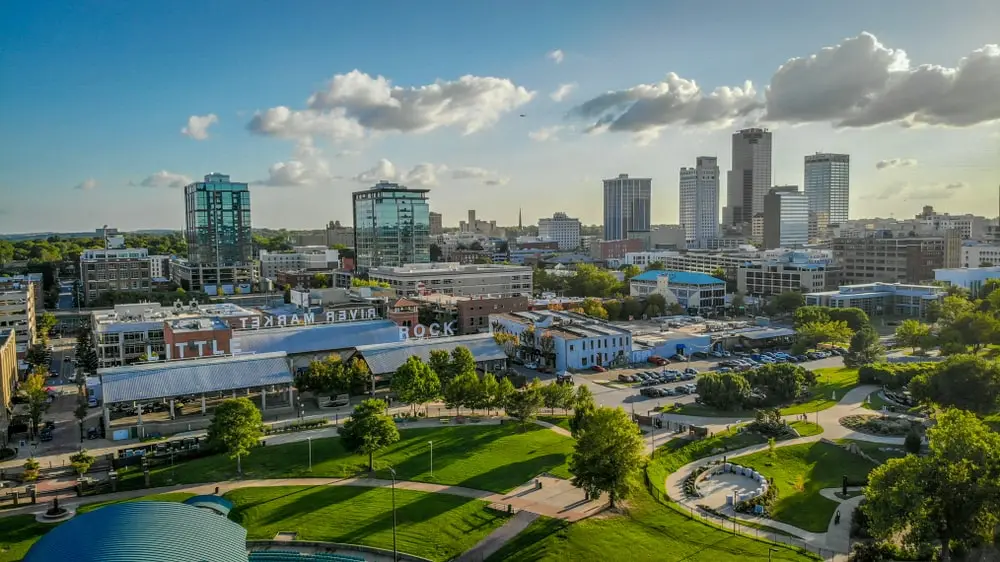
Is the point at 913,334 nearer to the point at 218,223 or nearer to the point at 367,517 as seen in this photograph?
the point at 367,517

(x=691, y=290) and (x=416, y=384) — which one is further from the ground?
(x=691, y=290)

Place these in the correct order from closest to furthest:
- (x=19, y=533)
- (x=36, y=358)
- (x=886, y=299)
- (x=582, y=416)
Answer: (x=19, y=533) → (x=582, y=416) → (x=36, y=358) → (x=886, y=299)

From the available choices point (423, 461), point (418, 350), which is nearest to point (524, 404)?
point (423, 461)

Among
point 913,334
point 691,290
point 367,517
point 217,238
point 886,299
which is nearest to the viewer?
point 367,517

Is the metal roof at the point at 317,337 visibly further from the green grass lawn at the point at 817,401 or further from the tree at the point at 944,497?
the tree at the point at 944,497

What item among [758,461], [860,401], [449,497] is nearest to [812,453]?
[758,461]

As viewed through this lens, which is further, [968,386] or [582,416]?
[968,386]

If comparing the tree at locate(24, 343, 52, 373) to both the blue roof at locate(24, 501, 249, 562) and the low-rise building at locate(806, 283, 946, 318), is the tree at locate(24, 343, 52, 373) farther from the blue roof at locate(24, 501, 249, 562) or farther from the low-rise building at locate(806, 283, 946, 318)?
the low-rise building at locate(806, 283, 946, 318)
